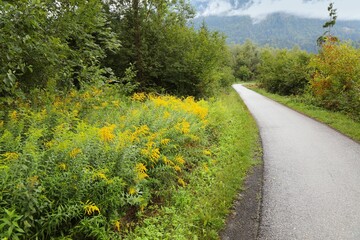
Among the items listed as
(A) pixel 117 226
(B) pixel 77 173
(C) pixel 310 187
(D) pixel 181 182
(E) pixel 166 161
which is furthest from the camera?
(C) pixel 310 187

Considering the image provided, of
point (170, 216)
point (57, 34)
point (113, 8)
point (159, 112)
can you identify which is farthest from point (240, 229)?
point (113, 8)

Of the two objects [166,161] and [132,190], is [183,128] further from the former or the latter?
[132,190]

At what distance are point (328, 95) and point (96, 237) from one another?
18.2m

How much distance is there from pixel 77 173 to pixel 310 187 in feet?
15.5

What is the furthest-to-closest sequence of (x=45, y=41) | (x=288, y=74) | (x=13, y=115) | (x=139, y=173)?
1. (x=288, y=74)
2. (x=45, y=41)
3. (x=13, y=115)
4. (x=139, y=173)

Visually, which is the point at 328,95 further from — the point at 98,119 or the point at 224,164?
the point at 98,119

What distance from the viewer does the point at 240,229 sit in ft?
14.7

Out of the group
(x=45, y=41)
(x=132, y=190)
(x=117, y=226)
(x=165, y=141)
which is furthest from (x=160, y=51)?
(x=117, y=226)

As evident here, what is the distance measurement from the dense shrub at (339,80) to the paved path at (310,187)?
6.06 metres

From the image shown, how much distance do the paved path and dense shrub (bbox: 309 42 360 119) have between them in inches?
238

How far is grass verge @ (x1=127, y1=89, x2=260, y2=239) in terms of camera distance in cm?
423

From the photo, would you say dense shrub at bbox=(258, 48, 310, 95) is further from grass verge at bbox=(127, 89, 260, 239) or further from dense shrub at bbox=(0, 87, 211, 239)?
dense shrub at bbox=(0, 87, 211, 239)

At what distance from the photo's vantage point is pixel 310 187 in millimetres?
5902

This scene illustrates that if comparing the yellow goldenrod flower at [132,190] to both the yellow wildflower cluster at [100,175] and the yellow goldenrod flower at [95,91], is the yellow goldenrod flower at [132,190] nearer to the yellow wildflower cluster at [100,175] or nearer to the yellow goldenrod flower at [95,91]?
the yellow wildflower cluster at [100,175]
